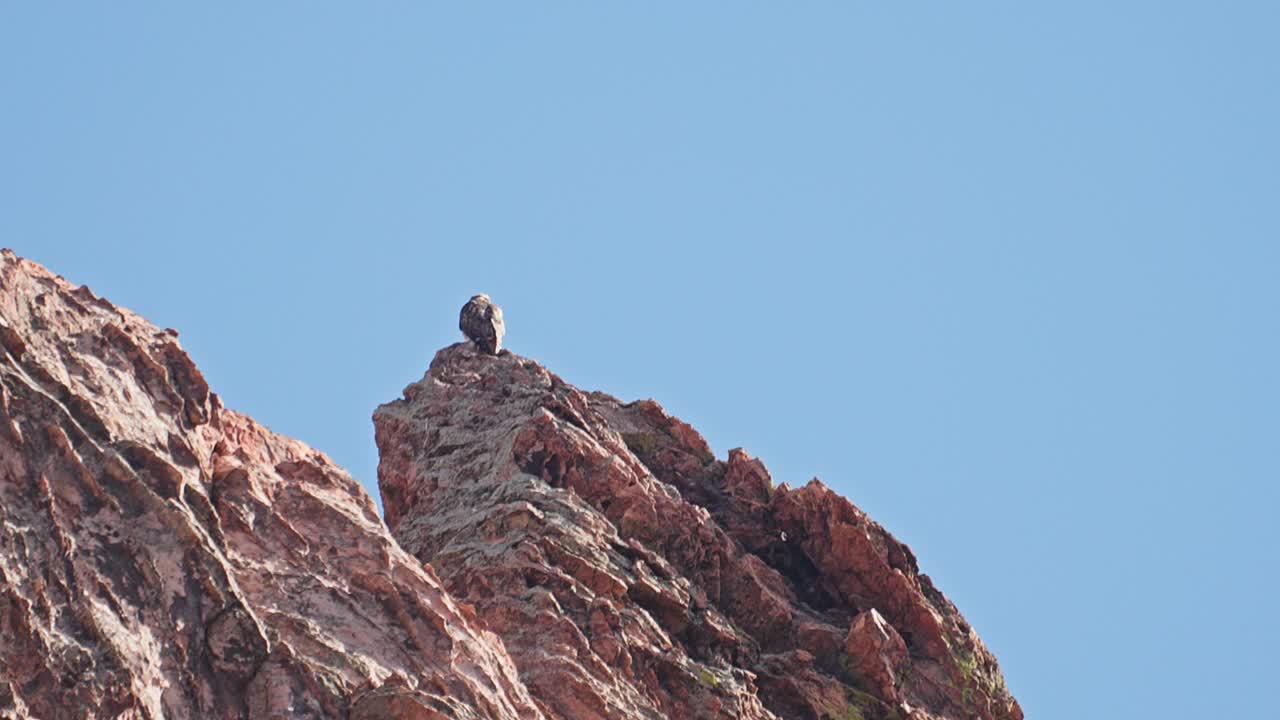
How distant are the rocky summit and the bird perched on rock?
1.57 ft

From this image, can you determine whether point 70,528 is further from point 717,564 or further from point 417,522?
point 717,564

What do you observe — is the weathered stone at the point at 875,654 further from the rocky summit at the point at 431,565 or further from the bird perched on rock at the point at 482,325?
the bird perched on rock at the point at 482,325

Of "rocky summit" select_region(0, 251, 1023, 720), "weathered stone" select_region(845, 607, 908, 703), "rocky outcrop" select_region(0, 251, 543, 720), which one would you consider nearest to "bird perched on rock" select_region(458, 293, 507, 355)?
"rocky summit" select_region(0, 251, 1023, 720)

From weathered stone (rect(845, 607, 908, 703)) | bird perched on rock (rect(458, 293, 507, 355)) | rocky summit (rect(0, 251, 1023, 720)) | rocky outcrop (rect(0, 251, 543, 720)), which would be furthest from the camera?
bird perched on rock (rect(458, 293, 507, 355))

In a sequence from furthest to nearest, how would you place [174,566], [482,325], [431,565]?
[482,325] → [431,565] → [174,566]

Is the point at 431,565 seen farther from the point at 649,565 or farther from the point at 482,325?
the point at 482,325

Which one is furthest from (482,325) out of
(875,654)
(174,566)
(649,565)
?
(174,566)

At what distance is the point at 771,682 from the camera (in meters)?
55.8

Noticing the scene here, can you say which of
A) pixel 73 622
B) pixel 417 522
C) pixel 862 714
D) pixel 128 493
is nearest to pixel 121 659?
pixel 73 622

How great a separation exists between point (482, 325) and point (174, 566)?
1239 inches

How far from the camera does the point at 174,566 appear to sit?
3819 cm

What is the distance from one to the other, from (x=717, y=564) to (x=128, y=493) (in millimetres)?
24243

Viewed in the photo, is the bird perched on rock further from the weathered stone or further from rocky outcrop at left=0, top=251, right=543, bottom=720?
rocky outcrop at left=0, top=251, right=543, bottom=720

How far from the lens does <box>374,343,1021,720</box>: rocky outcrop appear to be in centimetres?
5172
